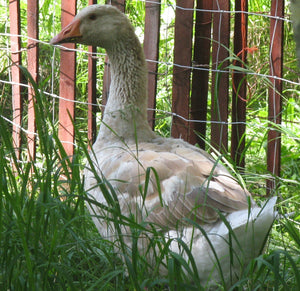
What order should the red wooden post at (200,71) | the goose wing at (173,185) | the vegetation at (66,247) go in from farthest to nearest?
the red wooden post at (200,71) → the goose wing at (173,185) → the vegetation at (66,247)

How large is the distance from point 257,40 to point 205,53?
2.12 meters

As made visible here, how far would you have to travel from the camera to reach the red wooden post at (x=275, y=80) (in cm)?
394

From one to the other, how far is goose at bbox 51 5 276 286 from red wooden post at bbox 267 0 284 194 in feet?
2.53

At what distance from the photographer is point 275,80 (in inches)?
158

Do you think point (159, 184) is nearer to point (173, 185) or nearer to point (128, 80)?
point (173, 185)

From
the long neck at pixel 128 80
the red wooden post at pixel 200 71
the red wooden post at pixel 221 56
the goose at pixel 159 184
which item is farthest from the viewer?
the red wooden post at pixel 200 71

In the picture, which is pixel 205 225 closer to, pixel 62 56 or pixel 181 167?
pixel 181 167

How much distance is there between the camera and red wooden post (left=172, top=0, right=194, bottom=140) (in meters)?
4.25

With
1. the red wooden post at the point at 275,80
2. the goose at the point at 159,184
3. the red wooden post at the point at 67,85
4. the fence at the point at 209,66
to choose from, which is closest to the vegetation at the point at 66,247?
the goose at the point at 159,184

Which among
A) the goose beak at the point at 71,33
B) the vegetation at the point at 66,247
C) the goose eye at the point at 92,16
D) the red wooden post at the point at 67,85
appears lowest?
the vegetation at the point at 66,247

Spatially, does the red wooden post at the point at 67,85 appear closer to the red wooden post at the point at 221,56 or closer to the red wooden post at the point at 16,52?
the red wooden post at the point at 16,52

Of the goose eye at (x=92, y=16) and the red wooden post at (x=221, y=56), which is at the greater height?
the goose eye at (x=92, y=16)

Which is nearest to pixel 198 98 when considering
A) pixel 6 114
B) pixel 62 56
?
pixel 62 56

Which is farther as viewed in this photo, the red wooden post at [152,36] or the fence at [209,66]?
the red wooden post at [152,36]
